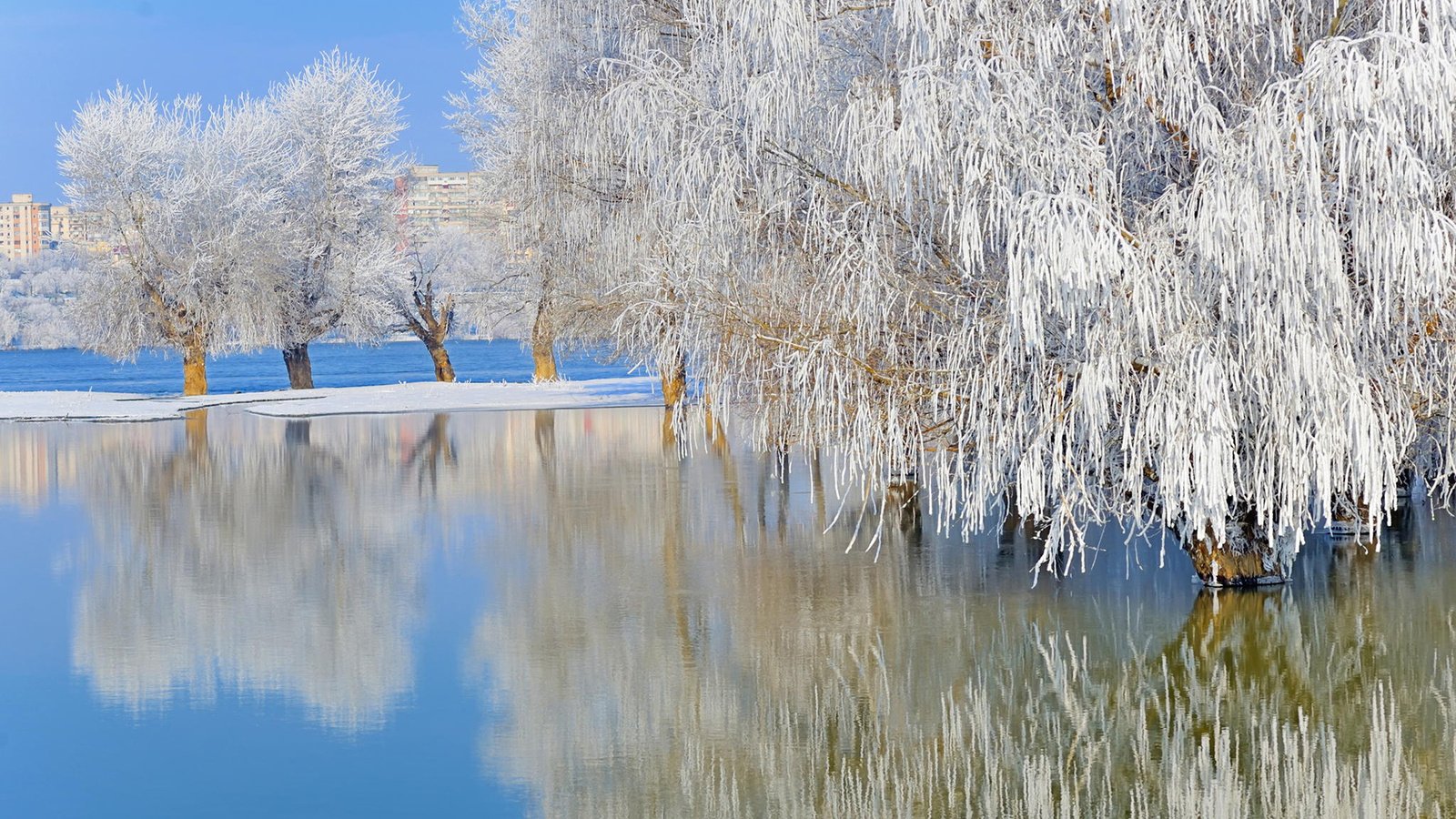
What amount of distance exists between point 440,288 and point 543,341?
1655cm

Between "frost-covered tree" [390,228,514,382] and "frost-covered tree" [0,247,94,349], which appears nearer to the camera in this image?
"frost-covered tree" [390,228,514,382]

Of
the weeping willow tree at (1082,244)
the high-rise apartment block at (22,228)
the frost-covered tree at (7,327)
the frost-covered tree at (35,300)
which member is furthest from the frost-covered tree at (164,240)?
the high-rise apartment block at (22,228)

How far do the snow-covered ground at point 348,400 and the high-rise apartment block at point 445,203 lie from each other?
3990 millimetres

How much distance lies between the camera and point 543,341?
37.7 metres

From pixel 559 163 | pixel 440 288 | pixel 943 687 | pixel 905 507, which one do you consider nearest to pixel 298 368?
pixel 440 288

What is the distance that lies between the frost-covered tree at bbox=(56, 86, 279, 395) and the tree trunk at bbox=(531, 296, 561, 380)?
7.06 meters

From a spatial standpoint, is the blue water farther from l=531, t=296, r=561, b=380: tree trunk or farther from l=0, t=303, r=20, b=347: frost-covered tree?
l=531, t=296, r=561, b=380: tree trunk

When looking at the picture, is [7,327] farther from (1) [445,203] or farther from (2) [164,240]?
(2) [164,240]

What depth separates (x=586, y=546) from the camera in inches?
523

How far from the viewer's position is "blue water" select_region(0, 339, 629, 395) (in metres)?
65.5

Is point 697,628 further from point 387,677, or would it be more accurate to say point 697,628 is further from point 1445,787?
point 1445,787

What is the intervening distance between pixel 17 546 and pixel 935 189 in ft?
28.7

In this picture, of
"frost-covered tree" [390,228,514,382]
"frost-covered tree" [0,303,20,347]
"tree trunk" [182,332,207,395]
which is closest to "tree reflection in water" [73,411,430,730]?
"tree trunk" [182,332,207,395]

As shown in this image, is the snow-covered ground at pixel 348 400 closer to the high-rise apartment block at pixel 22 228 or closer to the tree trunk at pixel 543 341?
the tree trunk at pixel 543 341
